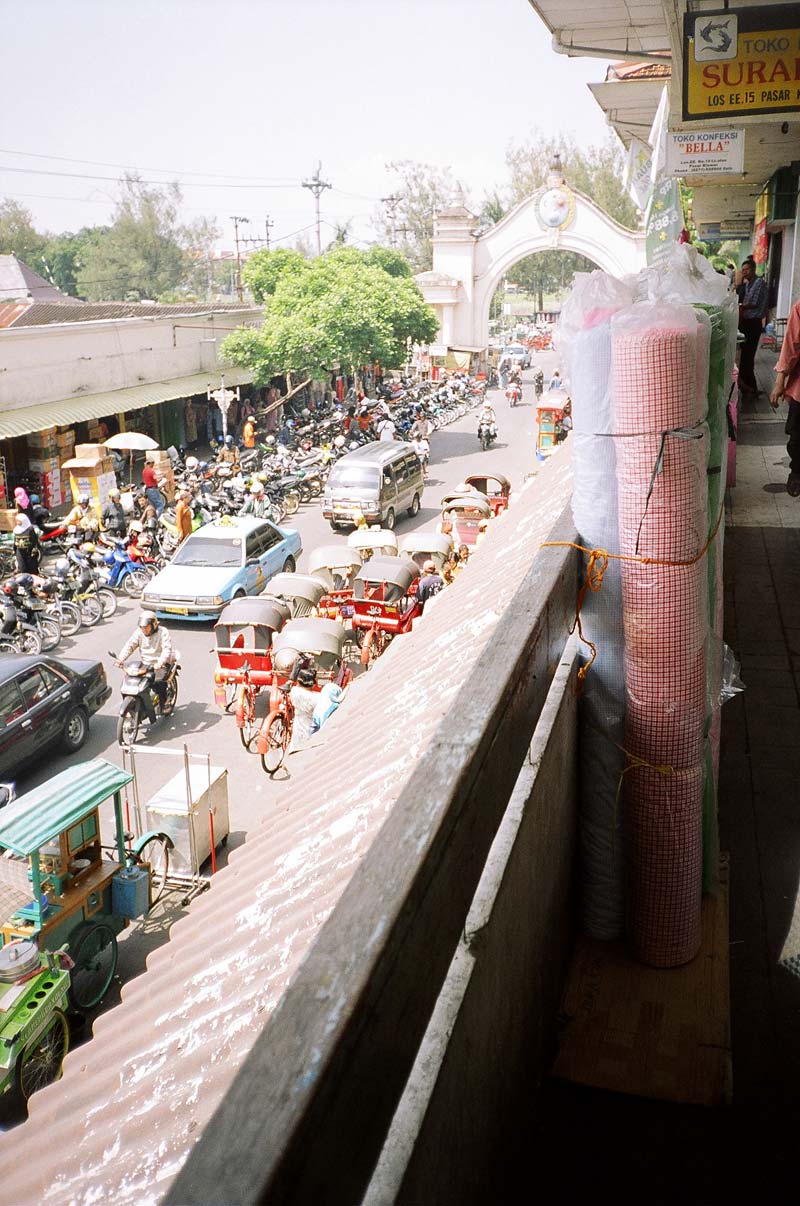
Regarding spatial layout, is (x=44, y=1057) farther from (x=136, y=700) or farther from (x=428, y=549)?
(x=428, y=549)

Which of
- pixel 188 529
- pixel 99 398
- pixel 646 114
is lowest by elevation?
pixel 188 529

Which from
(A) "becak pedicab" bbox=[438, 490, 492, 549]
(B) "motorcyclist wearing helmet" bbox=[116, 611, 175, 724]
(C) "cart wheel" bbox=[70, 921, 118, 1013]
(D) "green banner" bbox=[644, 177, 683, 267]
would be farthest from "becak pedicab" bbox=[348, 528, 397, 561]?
(C) "cart wheel" bbox=[70, 921, 118, 1013]

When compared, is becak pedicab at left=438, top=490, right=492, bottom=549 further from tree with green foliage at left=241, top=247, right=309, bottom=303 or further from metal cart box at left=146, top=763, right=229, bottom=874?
tree with green foliage at left=241, top=247, right=309, bottom=303

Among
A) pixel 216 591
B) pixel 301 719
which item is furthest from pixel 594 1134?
pixel 216 591

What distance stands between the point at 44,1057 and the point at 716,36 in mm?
9117

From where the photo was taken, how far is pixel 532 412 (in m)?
46.6

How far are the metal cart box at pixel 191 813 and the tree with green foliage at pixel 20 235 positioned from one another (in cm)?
8311

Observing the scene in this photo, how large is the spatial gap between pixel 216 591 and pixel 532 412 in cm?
3183

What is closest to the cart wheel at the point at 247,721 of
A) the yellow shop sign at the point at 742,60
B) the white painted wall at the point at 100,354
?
the yellow shop sign at the point at 742,60

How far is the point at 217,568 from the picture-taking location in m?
17.9

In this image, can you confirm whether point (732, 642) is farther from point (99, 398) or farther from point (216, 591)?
point (99, 398)

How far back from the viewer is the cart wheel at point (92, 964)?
7723 millimetres

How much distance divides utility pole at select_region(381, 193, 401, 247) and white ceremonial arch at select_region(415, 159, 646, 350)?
884 inches

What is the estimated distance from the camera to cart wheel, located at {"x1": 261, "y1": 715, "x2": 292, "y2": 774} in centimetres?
1162
